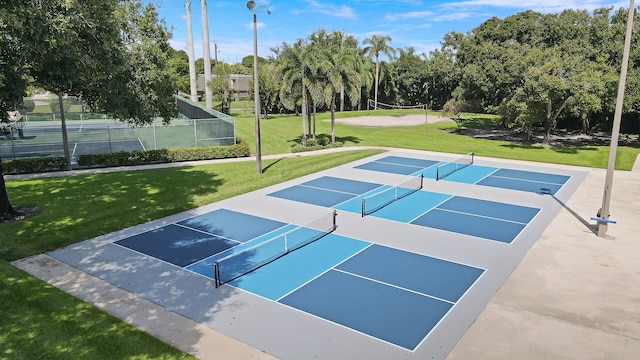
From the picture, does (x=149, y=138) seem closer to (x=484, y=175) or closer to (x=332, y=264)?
(x=484, y=175)

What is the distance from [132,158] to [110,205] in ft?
28.1

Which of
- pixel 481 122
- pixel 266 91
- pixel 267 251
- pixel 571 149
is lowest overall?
pixel 267 251

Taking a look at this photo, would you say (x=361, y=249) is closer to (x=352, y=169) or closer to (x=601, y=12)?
(x=352, y=169)

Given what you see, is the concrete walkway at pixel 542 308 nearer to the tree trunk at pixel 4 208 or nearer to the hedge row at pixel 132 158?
the tree trunk at pixel 4 208

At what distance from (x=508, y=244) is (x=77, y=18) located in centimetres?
1357

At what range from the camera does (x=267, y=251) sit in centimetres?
1336

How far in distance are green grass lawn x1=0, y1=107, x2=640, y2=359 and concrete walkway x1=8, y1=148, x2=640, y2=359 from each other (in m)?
0.53

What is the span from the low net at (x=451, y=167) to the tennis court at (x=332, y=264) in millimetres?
3632

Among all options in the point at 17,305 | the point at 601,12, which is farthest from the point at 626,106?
the point at 17,305

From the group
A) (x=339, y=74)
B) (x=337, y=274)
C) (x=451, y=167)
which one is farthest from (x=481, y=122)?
(x=337, y=274)

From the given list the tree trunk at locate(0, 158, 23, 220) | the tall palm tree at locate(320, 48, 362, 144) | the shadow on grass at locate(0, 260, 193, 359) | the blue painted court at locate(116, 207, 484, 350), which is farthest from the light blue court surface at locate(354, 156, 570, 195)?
the shadow on grass at locate(0, 260, 193, 359)

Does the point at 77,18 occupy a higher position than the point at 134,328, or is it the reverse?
the point at 77,18

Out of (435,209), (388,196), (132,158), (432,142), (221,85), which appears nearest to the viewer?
(435,209)

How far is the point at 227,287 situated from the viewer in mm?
11148
